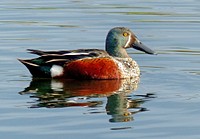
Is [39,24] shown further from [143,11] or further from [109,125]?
[109,125]

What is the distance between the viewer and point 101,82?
15281mm

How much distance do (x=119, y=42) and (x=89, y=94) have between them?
2.14 m

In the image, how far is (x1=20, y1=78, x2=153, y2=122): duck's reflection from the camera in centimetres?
1306

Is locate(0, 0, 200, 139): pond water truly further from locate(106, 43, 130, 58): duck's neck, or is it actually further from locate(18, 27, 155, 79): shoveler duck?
locate(106, 43, 130, 58): duck's neck

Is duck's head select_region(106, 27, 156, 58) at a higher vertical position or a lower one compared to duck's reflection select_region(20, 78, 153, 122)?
higher

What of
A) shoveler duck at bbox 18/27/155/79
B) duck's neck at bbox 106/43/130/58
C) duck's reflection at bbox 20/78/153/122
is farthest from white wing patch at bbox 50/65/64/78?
duck's neck at bbox 106/43/130/58

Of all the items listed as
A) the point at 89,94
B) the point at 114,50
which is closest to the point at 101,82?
the point at 114,50

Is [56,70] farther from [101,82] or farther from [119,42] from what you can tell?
[119,42]

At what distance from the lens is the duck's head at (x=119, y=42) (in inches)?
629

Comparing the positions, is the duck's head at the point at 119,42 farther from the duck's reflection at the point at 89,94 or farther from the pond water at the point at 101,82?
the duck's reflection at the point at 89,94

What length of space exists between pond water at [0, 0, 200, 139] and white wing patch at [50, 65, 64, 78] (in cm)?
22

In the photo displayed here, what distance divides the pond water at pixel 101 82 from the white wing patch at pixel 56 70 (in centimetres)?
22

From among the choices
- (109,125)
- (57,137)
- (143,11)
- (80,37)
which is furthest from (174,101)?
(143,11)

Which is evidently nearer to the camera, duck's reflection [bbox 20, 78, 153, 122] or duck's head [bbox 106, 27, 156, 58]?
duck's reflection [bbox 20, 78, 153, 122]
